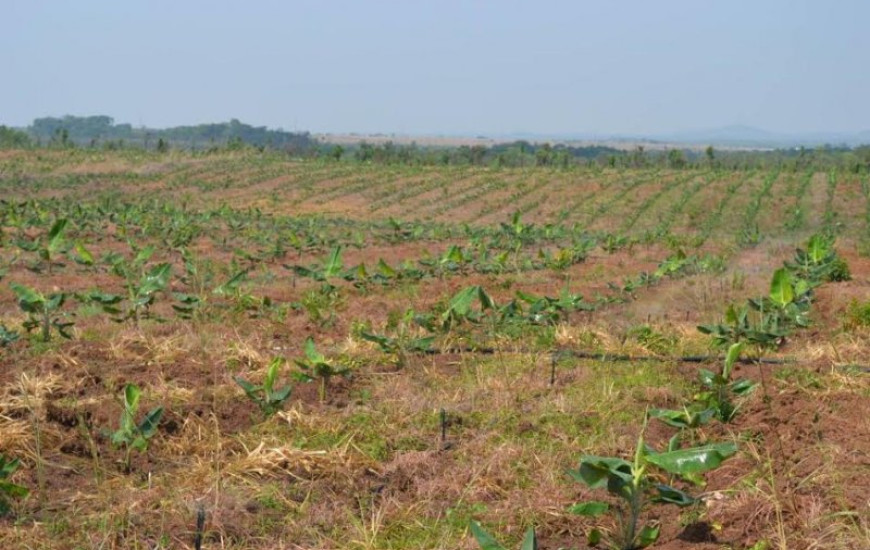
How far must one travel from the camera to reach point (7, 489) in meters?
4.29

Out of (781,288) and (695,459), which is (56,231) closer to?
(781,288)

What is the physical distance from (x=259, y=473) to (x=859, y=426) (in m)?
3.34

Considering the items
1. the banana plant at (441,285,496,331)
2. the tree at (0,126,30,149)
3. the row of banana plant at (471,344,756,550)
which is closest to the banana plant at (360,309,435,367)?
the banana plant at (441,285,496,331)

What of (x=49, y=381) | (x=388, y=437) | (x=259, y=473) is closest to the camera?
(x=259, y=473)

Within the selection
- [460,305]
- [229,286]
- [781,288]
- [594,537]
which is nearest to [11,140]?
[229,286]

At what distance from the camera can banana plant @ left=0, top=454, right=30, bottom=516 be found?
4.28m

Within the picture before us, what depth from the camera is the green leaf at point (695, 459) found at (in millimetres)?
3938

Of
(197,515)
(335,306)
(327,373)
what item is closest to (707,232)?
(335,306)

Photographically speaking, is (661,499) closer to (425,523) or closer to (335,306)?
(425,523)

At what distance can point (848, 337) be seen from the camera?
8.82m

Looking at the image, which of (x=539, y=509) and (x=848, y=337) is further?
(x=848, y=337)

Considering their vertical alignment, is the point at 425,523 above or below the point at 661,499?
below

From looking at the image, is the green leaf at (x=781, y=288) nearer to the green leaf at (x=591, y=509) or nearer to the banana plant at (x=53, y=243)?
the green leaf at (x=591, y=509)

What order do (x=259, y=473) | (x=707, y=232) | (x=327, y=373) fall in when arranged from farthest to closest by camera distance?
(x=707, y=232) → (x=327, y=373) → (x=259, y=473)
